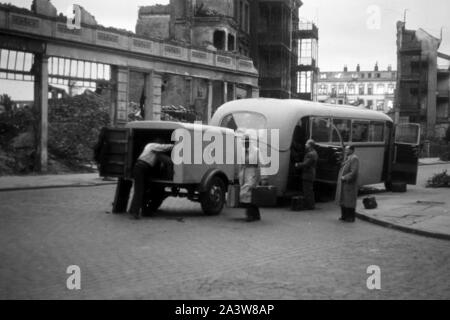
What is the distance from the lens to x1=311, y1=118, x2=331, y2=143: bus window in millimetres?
16078

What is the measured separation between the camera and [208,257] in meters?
8.12

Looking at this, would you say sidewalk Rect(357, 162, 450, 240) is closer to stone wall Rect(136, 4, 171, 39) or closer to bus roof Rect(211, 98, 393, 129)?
bus roof Rect(211, 98, 393, 129)

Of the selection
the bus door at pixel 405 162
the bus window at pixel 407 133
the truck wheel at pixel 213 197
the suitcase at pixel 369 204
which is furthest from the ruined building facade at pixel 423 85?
the truck wheel at pixel 213 197

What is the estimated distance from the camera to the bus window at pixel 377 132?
19.3 metres

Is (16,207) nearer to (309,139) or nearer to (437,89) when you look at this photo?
(309,139)

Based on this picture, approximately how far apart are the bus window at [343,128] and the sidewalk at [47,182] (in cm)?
892

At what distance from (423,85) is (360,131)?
5486 cm

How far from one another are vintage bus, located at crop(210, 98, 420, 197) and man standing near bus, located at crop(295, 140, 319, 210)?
0.80m

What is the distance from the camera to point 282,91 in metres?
48.7

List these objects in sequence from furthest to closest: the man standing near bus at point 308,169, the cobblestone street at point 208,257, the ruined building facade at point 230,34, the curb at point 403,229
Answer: the ruined building facade at point 230,34 → the man standing near bus at point 308,169 → the curb at point 403,229 → the cobblestone street at point 208,257

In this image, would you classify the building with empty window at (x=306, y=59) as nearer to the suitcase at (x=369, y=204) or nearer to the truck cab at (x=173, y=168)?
the suitcase at (x=369, y=204)

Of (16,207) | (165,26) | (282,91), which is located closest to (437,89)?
(282,91)

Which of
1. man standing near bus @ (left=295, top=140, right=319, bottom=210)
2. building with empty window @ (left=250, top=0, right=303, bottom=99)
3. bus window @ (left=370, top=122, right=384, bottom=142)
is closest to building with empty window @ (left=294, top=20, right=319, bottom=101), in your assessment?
building with empty window @ (left=250, top=0, right=303, bottom=99)

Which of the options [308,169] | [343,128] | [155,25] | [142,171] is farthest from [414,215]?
[155,25]
